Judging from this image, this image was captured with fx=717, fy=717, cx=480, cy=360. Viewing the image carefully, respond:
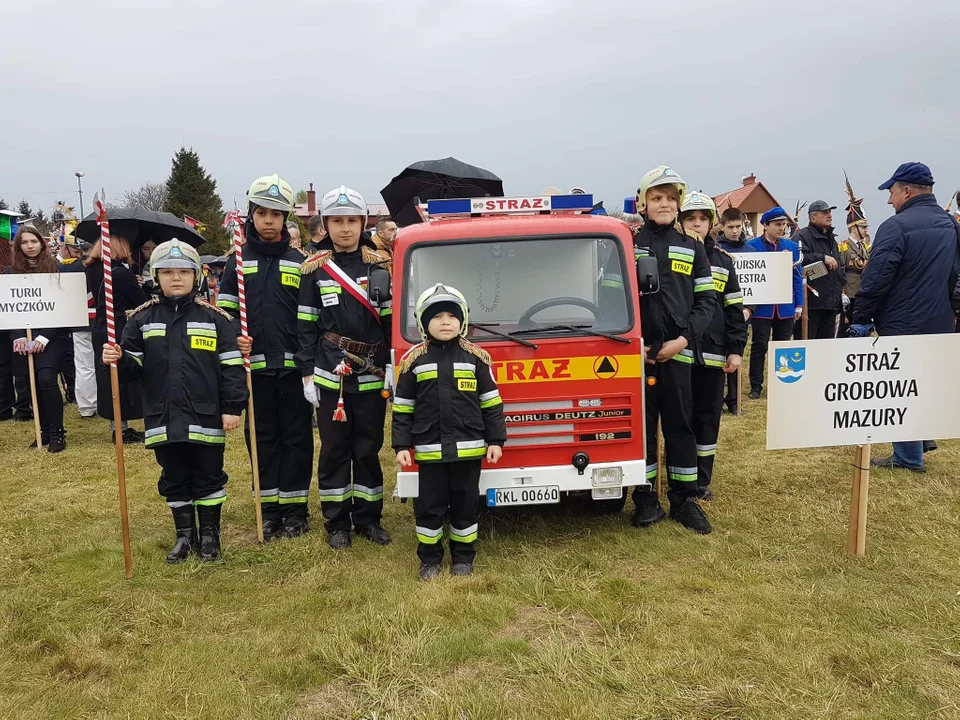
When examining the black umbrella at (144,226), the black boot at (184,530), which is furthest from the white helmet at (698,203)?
the black umbrella at (144,226)

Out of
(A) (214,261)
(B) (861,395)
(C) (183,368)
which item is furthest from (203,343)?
(A) (214,261)

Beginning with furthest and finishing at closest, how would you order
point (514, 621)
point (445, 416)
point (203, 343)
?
point (203, 343), point (445, 416), point (514, 621)

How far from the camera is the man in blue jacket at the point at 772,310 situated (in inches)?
368

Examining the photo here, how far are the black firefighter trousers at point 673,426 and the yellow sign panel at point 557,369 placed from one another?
23.0 inches

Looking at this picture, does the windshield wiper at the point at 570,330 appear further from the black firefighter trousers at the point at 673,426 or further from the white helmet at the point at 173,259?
the white helmet at the point at 173,259

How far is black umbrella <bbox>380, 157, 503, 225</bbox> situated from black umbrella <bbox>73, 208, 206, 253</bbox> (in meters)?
2.56

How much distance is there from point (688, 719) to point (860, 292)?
4.61m

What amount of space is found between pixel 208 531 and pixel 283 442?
2.74 ft

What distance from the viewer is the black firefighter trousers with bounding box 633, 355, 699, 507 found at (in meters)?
5.18

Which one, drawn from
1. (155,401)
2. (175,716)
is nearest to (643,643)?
(175,716)

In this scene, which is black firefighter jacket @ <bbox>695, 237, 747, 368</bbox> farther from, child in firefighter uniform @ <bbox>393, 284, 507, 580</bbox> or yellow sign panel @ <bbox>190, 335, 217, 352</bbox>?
yellow sign panel @ <bbox>190, 335, 217, 352</bbox>

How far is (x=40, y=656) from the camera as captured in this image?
3510 mm

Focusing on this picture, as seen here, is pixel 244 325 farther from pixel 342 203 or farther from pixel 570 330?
pixel 570 330

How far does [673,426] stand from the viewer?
17.2ft
